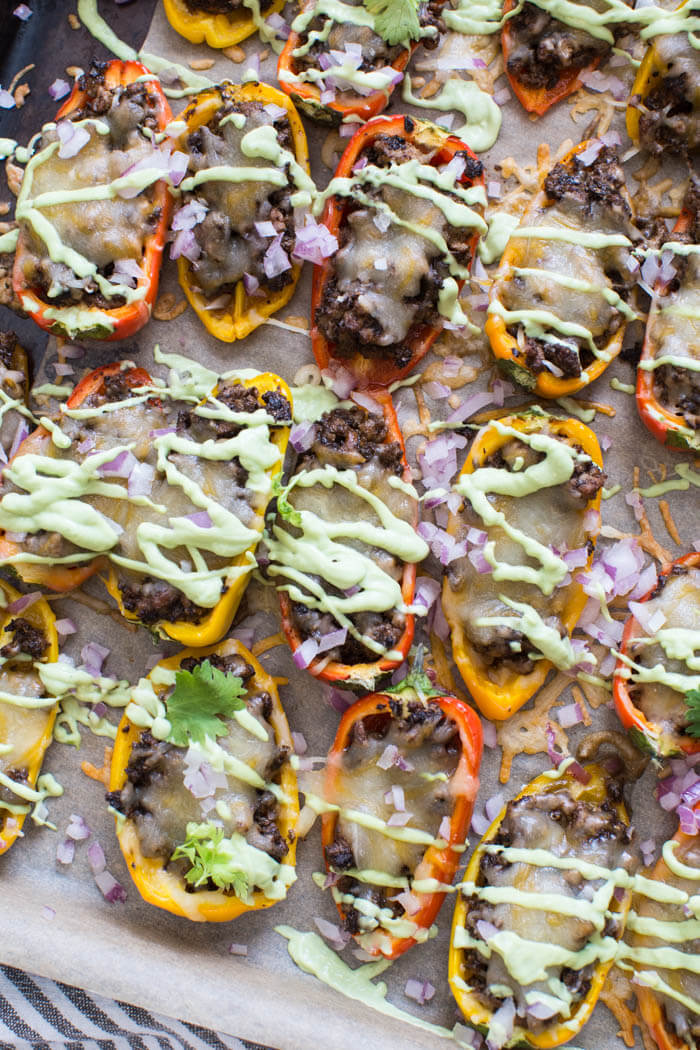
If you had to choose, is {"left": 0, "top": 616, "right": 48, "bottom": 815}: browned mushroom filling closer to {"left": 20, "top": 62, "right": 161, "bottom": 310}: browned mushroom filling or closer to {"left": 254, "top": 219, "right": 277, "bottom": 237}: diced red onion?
{"left": 20, "top": 62, "right": 161, "bottom": 310}: browned mushroom filling

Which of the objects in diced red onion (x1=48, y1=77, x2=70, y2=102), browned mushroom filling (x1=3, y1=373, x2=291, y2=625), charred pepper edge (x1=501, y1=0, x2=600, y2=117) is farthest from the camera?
diced red onion (x1=48, y1=77, x2=70, y2=102)

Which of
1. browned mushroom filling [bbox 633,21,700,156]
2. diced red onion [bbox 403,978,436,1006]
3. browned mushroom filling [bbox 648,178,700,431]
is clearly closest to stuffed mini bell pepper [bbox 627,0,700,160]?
browned mushroom filling [bbox 633,21,700,156]

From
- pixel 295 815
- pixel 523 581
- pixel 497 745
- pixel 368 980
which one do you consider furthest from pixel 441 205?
pixel 368 980

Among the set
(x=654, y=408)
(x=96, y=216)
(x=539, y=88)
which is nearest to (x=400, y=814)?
(x=654, y=408)

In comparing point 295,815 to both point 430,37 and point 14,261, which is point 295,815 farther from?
point 430,37

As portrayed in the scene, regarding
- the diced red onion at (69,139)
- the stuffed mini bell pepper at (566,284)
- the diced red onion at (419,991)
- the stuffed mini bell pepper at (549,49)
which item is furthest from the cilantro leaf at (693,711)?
the diced red onion at (69,139)

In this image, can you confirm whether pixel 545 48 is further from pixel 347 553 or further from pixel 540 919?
pixel 540 919
